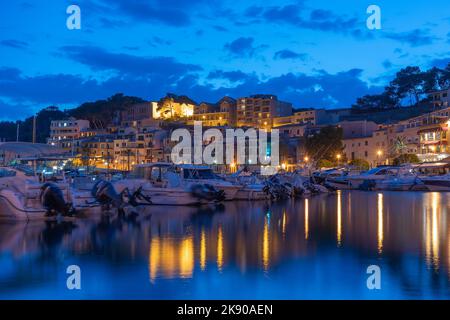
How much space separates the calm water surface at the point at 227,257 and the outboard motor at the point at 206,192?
688 cm

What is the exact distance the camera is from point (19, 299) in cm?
923

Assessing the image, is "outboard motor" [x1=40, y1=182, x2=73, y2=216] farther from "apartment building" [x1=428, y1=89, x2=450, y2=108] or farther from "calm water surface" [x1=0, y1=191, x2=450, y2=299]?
"apartment building" [x1=428, y1=89, x2=450, y2=108]

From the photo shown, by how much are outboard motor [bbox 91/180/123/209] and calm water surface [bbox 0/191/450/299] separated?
2349mm

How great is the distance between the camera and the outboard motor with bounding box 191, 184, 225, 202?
2991 centimetres

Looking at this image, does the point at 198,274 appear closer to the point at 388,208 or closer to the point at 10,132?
the point at 388,208

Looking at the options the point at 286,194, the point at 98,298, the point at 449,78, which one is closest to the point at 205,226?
the point at 98,298

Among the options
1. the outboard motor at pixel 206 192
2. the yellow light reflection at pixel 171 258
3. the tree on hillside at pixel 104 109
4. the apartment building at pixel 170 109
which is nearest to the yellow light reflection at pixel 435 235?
the yellow light reflection at pixel 171 258

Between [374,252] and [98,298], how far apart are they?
8.12 meters

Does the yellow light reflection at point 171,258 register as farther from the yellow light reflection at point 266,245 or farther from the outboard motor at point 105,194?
the outboard motor at point 105,194

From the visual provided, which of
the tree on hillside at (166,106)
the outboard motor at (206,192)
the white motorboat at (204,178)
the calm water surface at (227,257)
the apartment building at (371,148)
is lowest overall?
the calm water surface at (227,257)

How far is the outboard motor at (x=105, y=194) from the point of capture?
2431 cm

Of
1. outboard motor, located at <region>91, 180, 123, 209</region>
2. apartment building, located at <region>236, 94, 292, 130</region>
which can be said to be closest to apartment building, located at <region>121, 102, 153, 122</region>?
apartment building, located at <region>236, 94, 292, 130</region>

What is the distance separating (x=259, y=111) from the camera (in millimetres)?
98438

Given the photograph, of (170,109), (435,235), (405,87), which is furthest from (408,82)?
(435,235)
